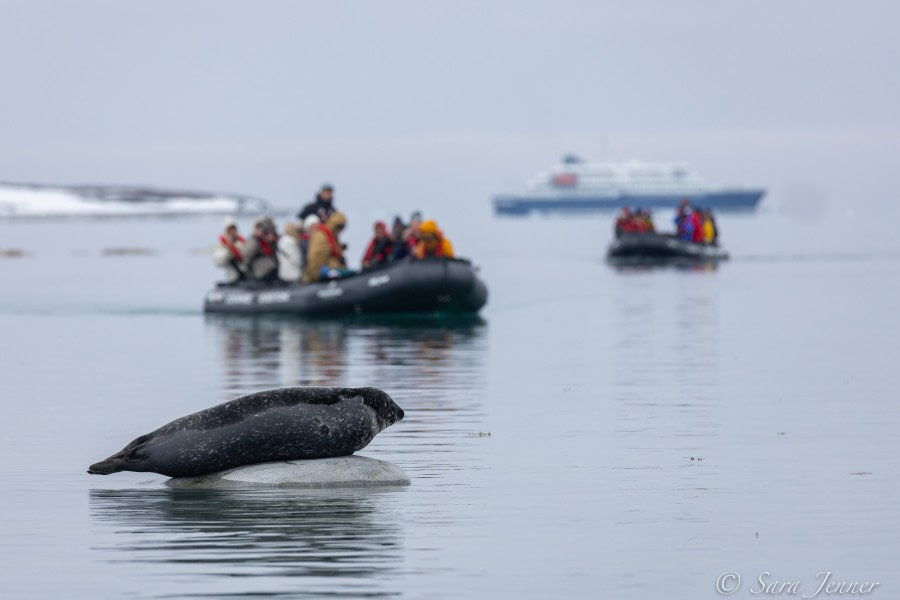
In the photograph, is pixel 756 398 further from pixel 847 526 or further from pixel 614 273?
pixel 614 273

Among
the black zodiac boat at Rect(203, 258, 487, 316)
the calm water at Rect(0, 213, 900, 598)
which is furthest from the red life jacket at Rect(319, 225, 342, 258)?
the calm water at Rect(0, 213, 900, 598)

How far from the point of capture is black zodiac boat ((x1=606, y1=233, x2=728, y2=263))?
6038 cm

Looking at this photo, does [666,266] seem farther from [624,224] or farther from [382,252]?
[382,252]

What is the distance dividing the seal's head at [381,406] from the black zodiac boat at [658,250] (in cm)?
4770

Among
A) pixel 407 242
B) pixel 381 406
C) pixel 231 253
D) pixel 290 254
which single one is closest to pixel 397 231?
pixel 407 242

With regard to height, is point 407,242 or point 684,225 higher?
point 684,225

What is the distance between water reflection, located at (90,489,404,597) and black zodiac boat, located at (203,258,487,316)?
18136 millimetres

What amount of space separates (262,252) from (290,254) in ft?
2.06

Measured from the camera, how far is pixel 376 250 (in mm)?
31938

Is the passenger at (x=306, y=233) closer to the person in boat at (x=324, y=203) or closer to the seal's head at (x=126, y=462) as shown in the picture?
the person in boat at (x=324, y=203)

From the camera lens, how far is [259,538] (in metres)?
10.7

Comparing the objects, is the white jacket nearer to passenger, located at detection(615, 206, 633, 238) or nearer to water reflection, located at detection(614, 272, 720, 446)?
water reflection, located at detection(614, 272, 720, 446)

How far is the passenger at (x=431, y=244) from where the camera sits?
99.3ft

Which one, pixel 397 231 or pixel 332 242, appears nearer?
pixel 332 242
